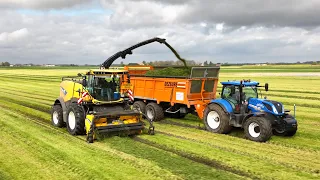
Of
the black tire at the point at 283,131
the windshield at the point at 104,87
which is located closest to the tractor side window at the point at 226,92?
the black tire at the point at 283,131

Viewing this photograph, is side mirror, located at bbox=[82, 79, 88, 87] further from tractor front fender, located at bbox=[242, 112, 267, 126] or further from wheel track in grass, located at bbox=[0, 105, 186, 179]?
tractor front fender, located at bbox=[242, 112, 267, 126]

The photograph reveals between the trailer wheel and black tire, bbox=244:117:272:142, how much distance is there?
0.99 metres

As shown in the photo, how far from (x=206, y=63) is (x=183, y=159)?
7135mm

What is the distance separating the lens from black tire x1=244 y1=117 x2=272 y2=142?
11.1 m

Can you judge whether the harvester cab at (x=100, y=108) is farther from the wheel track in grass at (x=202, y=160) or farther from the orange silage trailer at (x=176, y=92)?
the wheel track in grass at (x=202, y=160)

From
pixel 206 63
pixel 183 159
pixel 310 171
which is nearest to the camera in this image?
pixel 310 171

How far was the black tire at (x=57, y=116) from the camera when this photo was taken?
13.7m

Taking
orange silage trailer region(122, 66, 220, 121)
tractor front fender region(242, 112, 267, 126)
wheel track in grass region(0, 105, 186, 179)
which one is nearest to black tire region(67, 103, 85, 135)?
wheel track in grass region(0, 105, 186, 179)

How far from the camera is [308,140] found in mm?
11844

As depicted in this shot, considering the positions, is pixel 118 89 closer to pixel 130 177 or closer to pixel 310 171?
pixel 130 177

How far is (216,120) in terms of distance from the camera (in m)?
13.2

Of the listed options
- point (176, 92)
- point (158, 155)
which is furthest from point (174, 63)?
point (158, 155)

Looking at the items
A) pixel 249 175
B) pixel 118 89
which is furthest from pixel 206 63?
pixel 249 175

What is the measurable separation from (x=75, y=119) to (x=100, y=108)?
3.16 feet
